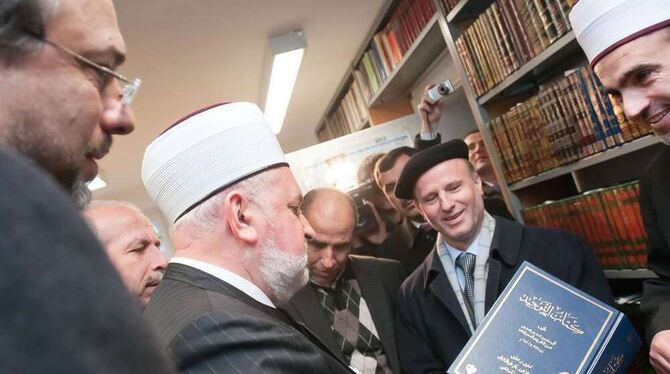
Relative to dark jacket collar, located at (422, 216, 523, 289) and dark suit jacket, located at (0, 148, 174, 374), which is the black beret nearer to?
dark jacket collar, located at (422, 216, 523, 289)

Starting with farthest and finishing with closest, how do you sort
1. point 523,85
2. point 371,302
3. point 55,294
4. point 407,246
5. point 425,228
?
point 407,246
point 425,228
point 523,85
point 371,302
point 55,294

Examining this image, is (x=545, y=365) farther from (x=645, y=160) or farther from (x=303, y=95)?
(x=303, y=95)

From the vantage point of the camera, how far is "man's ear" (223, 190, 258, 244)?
4.04 feet

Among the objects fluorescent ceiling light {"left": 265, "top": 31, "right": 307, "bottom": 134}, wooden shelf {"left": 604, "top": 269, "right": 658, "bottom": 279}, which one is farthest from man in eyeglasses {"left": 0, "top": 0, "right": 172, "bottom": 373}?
fluorescent ceiling light {"left": 265, "top": 31, "right": 307, "bottom": 134}

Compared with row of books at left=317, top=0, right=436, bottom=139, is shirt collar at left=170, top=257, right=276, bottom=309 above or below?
below

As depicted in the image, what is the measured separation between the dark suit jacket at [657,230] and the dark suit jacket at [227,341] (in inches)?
41.0

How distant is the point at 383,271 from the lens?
7.43 ft

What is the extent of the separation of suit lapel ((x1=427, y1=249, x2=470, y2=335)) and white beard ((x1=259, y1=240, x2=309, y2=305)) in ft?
2.22

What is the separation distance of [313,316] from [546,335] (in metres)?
0.95

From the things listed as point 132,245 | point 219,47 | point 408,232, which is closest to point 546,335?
point 132,245

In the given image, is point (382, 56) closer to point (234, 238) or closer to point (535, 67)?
point (535, 67)

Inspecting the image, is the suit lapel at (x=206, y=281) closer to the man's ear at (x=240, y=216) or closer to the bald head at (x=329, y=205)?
the man's ear at (x=240, y=216)

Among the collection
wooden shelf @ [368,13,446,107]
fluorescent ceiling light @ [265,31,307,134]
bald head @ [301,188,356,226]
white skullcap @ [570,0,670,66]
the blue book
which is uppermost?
fluorescent ceiling light @ [265,31,307,134]

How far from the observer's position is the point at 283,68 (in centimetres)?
381
